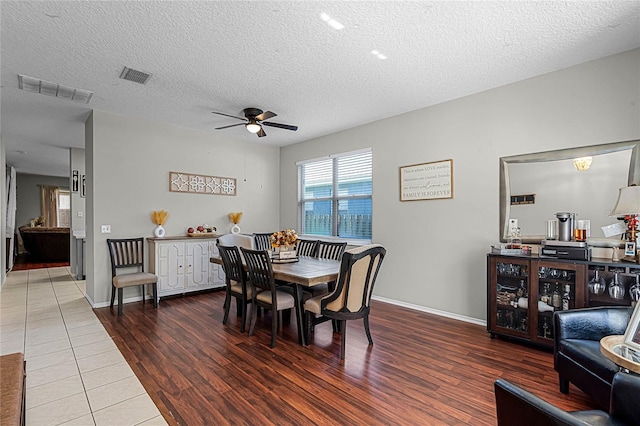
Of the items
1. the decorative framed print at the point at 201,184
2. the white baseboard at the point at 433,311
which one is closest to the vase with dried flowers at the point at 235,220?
the decorative framed print at the point at 201,184

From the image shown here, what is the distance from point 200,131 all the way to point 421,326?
15.4ft

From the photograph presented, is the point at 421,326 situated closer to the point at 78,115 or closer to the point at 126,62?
the point at 126,62

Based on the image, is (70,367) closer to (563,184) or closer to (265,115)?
(265,115)

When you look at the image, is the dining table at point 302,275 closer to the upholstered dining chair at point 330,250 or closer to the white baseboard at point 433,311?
the upholstered dining chair at point 330,250

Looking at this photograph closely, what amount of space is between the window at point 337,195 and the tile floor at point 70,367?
3641mm

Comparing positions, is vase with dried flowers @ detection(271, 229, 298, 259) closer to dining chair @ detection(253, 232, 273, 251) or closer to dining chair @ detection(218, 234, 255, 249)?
dining chair @ detection(218, 234, 255, 249)

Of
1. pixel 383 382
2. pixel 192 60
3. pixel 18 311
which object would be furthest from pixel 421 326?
pixel 18 311

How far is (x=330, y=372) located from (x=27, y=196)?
497 inches

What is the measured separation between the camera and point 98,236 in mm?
4395

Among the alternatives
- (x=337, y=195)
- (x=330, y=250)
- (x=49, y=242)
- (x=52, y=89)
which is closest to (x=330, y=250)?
(x=330, y=250)

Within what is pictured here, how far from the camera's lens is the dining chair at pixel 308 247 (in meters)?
4.48

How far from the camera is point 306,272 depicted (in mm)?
3043

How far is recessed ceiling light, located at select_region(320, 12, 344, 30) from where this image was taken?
2.27 meters

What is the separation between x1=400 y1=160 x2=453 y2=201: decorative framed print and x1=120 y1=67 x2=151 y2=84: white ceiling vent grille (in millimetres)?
3406
